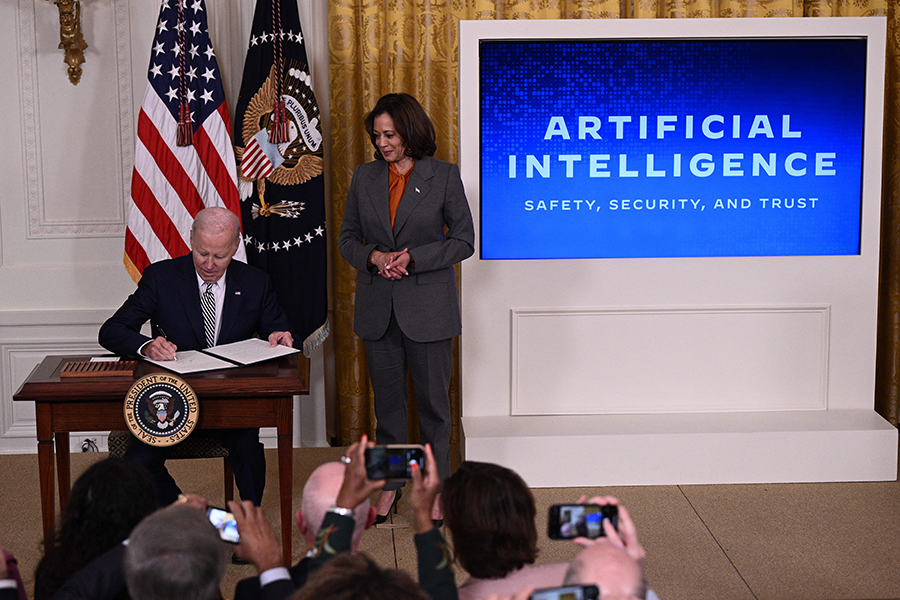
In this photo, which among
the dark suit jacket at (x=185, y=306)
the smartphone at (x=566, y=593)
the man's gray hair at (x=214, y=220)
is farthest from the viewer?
the dark suit jacket at (x=185, y=306)

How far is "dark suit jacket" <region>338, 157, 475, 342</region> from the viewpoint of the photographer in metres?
3.59

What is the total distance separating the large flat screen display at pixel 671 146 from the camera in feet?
13.0

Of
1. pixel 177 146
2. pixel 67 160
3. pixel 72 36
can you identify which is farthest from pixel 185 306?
pixel 72 36

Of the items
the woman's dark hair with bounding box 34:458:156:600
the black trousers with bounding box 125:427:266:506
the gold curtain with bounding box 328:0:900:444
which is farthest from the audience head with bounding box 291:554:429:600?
the gold curtain with bounding box 328:0:900:444

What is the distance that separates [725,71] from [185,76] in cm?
237

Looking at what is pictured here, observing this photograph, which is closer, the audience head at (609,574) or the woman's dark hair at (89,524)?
the audience head at (609,574)

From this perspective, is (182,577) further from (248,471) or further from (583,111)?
(583,111)

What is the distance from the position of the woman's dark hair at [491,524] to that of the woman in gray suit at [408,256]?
1888mm

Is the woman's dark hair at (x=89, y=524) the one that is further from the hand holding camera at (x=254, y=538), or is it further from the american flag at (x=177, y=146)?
the american flag at (x=177, y=146)

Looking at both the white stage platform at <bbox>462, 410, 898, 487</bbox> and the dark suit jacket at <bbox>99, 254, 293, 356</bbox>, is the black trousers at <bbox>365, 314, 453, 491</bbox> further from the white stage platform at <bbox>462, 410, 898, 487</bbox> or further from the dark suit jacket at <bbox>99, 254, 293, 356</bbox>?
the dark suit jacket at <bbox>99, 254, 293, 356</bbox>

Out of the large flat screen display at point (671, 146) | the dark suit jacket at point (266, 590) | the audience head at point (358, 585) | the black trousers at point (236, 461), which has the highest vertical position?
the large flat screen display at point (671, 146)

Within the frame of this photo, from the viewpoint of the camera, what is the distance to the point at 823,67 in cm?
402

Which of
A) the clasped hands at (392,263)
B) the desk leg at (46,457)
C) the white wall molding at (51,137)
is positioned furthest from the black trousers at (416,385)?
the white wall molding at (51,137)

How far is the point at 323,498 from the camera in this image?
5.73ft
